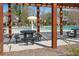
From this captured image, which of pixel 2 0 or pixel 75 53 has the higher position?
pixel 2 0

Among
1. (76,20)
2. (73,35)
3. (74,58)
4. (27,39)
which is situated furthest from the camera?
(76,20)

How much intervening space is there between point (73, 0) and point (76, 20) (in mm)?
38156

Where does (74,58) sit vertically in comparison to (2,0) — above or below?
below

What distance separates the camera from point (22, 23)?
41.5 metres

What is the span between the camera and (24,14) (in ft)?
140

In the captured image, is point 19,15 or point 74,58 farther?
point 19,15

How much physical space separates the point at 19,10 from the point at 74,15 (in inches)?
446

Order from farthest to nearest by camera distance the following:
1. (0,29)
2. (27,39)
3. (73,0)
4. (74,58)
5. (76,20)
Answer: (76,20)
(27,39)
(0,29)
(73,0)
(74,58)

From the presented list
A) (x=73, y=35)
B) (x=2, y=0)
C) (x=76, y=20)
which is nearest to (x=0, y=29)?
(x=2, y=0)

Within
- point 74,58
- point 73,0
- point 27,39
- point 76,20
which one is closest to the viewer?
point 74,58

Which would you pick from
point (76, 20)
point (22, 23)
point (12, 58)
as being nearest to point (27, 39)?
point (12, 58)

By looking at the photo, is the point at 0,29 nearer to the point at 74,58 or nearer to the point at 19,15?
the point at 74,58

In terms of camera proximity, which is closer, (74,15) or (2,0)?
(2,0)

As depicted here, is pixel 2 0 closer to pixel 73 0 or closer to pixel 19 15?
pixel 73 0
